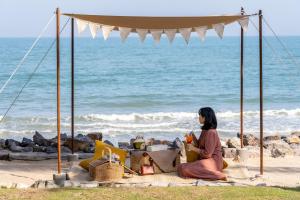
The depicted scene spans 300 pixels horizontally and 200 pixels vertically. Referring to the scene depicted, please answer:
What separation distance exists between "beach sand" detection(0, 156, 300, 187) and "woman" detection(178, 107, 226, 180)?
0.52 ft

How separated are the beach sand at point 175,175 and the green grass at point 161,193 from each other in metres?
0.54

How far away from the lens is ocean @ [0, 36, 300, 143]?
20375 millimetres

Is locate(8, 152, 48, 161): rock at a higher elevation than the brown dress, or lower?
lower

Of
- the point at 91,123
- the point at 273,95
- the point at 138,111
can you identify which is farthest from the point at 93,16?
the point at 273,95

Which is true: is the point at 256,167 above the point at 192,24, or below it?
below

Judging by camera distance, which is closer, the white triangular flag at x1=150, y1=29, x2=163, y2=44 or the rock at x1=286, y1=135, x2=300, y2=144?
the white triangular flag at x1=150, y1=29, x2=163, y2=44

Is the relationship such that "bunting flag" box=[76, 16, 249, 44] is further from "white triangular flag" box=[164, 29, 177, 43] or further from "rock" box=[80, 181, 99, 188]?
"rock" box=[80, 181, 99, 188]

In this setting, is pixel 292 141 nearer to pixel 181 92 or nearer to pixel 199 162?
pixel 199 162

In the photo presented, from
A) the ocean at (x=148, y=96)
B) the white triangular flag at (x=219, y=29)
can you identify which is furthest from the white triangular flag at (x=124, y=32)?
the ocean at (x=148, y=96)

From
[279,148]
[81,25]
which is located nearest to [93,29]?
[81,25]

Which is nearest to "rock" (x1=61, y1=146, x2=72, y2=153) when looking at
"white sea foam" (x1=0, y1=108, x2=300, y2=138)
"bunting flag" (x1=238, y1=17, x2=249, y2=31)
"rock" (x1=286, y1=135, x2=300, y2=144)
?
"bunting flag" (x1=238, y1=17, x2=249, y2=31)

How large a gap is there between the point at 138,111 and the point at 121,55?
3860 cm

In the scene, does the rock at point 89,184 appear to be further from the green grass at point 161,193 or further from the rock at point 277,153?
the rock at point 277,153

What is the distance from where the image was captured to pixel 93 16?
941cm
